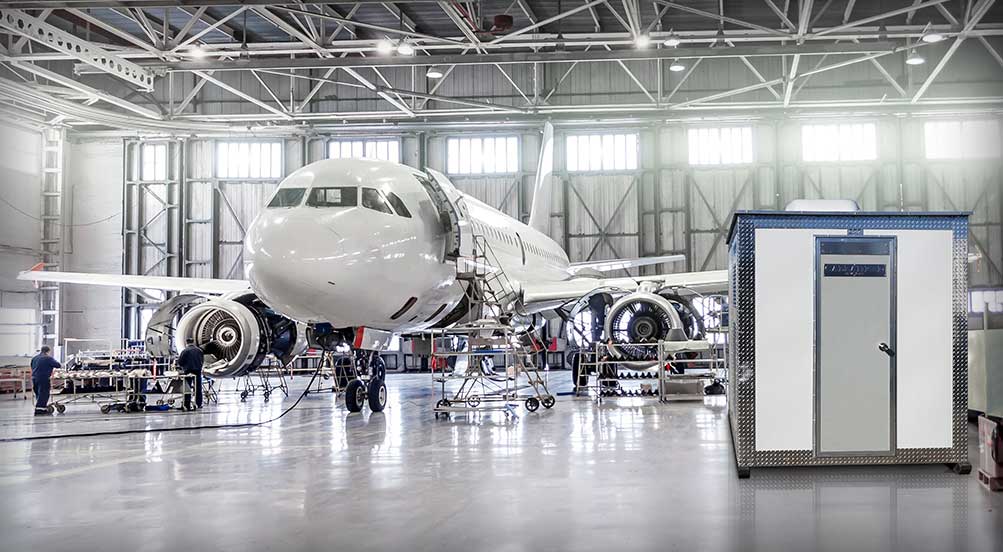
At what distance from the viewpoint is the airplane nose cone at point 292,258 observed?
31.7ft

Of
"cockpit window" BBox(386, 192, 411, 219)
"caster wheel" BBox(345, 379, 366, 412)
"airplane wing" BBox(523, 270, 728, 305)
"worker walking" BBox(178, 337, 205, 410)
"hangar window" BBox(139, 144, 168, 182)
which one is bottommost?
"caster wheel" BBox(345, 379, 366, 412)

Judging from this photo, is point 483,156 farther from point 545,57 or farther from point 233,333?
point 233,333

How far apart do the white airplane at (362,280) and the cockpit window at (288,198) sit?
0.06ft

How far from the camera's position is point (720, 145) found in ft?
105

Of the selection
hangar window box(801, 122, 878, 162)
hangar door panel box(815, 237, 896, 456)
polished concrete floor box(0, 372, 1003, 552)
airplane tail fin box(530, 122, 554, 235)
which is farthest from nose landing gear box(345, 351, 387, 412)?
hangar window box(801, 122, 878, 162)

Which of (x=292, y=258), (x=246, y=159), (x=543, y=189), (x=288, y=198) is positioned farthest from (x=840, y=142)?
(x=292, y=258)

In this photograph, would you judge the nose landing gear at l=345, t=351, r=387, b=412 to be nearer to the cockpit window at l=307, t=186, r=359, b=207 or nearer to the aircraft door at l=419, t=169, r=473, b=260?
the aircraft door at l=419, t=169, r=473, b=260

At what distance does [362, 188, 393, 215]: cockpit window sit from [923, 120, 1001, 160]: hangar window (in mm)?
26503

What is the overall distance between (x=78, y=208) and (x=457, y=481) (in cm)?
3066

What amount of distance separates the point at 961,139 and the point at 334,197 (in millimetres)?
28018

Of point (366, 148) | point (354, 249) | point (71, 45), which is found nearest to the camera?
point (354, 249)

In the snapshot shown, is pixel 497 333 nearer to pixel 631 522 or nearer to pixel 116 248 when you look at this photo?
pixel 631 522

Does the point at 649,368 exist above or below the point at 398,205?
below

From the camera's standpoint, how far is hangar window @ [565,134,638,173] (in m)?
32.3
